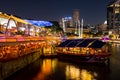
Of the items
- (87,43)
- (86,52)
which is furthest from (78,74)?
(87,43)

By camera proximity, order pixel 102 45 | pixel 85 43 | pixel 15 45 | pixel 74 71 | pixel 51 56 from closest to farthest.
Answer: pixel 15 45 → pixel 74 71 → pixel 102 45 → pixel 85 43 → pixel 51 56

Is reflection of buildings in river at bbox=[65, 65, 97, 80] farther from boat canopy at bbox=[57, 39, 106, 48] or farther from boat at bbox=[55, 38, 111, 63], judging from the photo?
boat canopy at bbox=[57, 39, 106, 48]

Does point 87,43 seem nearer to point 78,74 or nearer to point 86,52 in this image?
point 86,52

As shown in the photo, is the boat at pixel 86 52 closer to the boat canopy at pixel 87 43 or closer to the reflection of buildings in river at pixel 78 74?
the boat canopy at pixel 87 43

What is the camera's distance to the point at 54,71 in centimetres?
4325

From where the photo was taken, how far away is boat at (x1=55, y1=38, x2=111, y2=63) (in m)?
51.7

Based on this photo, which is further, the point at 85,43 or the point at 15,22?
the point at 85,43

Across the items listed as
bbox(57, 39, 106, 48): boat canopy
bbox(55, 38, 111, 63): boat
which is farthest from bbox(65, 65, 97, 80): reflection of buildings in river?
bbox(57, 39, 106, 48): boat canopy

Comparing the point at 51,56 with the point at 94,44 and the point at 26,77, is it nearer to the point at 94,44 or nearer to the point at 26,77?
the point at 94,44

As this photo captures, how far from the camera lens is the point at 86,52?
2149 inches

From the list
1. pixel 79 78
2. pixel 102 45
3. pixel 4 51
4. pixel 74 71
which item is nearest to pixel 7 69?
pixel 4 51

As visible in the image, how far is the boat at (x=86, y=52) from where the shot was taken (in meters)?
51.7

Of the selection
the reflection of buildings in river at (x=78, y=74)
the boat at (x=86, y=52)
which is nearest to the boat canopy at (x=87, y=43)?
the boat at (x=86, y=52)

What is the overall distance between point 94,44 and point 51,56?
1420 centimetres
